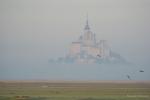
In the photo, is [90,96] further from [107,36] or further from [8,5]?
[8,5]

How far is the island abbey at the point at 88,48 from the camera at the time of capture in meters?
6.10

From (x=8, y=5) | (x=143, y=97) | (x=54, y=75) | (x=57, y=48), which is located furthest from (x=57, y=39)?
(x=143, y=97)

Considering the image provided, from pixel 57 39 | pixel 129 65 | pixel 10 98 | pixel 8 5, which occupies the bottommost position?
pixel 10 98

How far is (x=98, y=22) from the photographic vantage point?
6137 millimetres

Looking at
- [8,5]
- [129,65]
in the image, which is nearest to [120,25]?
[129,65]

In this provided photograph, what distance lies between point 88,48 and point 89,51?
54 mm

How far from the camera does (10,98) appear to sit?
599 centimetres

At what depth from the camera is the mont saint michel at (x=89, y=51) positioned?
6105 mm

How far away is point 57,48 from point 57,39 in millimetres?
146

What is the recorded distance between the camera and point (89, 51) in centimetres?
613

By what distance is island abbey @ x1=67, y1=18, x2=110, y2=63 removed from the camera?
20.0 ft

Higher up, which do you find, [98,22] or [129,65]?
[98,22]

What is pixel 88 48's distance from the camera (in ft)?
20.1

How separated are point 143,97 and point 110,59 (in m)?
0.80
